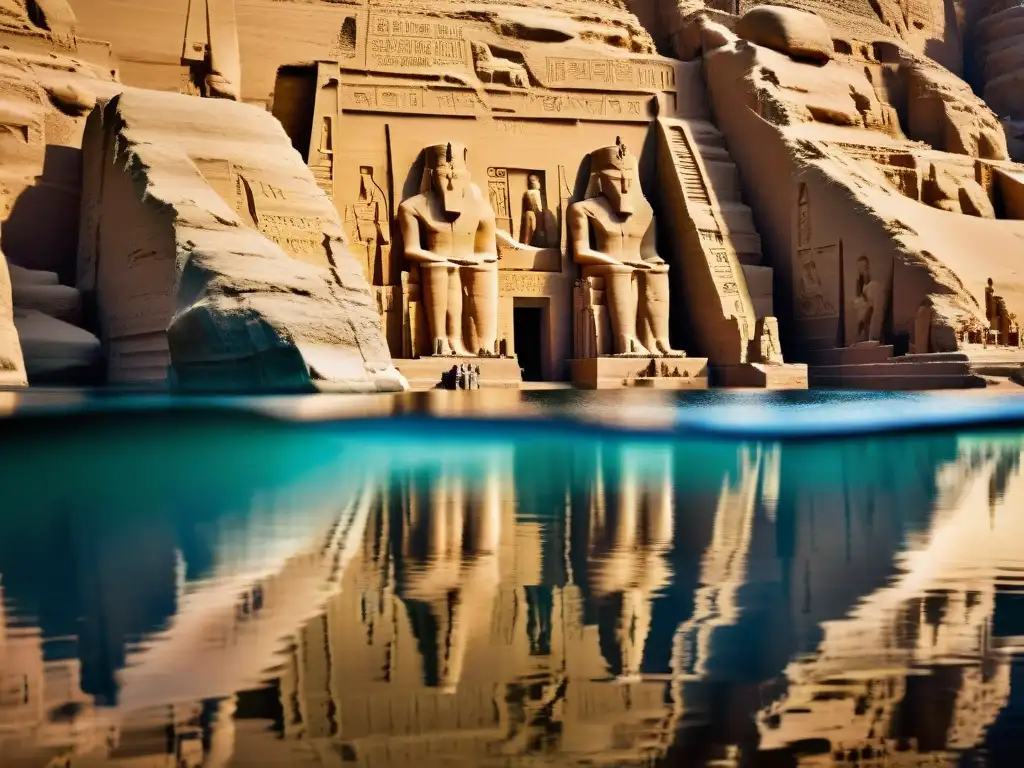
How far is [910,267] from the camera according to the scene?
12.7 m

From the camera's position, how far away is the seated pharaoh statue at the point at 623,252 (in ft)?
46.7

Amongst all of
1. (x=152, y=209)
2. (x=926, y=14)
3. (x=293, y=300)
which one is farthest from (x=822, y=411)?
(x=926, y=14)

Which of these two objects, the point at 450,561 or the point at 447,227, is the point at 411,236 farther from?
the point at 450,561

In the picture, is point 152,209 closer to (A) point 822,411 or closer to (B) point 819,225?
(A) point 822,411

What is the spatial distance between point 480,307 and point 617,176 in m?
2.54

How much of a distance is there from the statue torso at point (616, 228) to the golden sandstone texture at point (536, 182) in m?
0.04

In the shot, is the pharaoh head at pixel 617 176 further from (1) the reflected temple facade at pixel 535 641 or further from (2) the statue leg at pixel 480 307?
(1) the reflected temple facade at pixel 535 641

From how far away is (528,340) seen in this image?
53.3 ft

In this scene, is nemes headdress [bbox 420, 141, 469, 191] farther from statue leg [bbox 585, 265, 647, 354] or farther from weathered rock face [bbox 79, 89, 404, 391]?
weathered rock face [bbox 79, 89, 404, 391]

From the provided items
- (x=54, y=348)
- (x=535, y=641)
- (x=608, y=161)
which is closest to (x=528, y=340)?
(x=608, y=161)

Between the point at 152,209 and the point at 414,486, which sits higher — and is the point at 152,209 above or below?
above

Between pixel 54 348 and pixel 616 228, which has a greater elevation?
pixel 616 228

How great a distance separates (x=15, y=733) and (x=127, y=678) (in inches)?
9.2

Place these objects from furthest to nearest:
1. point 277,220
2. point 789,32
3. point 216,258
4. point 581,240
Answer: point 789,32
point 581,240
point 277,220
point 216,258
